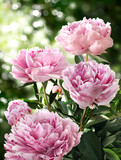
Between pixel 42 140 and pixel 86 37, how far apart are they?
0.56 feet

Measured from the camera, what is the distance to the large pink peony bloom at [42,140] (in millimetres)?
319

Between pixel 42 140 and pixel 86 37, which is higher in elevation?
pixel 86 37

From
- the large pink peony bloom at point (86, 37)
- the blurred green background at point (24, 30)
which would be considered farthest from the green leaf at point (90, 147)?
the blurred green background at point (24, 30)

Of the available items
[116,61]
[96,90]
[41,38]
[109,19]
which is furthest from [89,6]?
[116,61]

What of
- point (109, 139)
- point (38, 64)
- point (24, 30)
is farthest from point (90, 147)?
point (24, 30)

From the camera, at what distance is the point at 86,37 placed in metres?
0.41

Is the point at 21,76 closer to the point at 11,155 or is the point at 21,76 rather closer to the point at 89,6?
the point at 11,155

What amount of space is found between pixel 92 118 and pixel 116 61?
4.47 ft

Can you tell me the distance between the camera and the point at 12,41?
5.07 ft

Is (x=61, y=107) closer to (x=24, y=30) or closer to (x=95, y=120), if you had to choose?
(x=95, y=120)

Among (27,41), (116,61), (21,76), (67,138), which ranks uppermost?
(27,41)

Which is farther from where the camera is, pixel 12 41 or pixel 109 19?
pixel 12 41

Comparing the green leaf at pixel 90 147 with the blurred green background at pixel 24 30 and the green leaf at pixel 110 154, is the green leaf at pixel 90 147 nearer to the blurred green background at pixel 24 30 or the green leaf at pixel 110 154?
the green leaf at pixel 110 154

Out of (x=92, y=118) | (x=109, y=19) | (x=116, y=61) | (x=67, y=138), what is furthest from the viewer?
(x=116, y=61)
